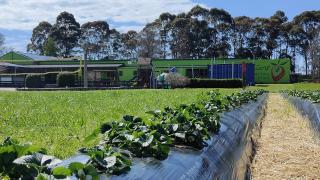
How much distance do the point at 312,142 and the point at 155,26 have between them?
7550 cm

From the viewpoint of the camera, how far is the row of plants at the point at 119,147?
2.33 m

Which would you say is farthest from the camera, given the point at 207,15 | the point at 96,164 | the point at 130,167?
the point at 207,15

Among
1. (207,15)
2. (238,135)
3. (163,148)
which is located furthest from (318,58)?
(163,148)

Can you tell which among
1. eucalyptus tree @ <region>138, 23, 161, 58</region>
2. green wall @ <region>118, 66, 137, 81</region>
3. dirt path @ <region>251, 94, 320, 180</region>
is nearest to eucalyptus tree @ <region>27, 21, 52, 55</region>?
eucalyptus tree @ <region>138, 23, 161, 58</region>

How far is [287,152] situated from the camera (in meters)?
8.32

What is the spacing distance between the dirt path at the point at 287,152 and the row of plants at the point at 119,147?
5.21ft

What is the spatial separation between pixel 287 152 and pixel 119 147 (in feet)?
17.7

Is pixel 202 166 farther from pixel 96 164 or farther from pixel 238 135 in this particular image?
pixel 238 135

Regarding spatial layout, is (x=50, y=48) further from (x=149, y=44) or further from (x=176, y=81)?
(x=176, y=81)

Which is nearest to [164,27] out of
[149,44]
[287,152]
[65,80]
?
[149,44]

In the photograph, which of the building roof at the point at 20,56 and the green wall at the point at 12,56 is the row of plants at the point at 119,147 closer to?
the building roof at the point at 20,56

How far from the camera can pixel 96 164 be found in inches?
107

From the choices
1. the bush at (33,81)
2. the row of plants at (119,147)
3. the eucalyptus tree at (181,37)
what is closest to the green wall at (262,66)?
the bush at (33,81)

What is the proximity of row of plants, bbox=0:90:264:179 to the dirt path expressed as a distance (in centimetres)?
159
